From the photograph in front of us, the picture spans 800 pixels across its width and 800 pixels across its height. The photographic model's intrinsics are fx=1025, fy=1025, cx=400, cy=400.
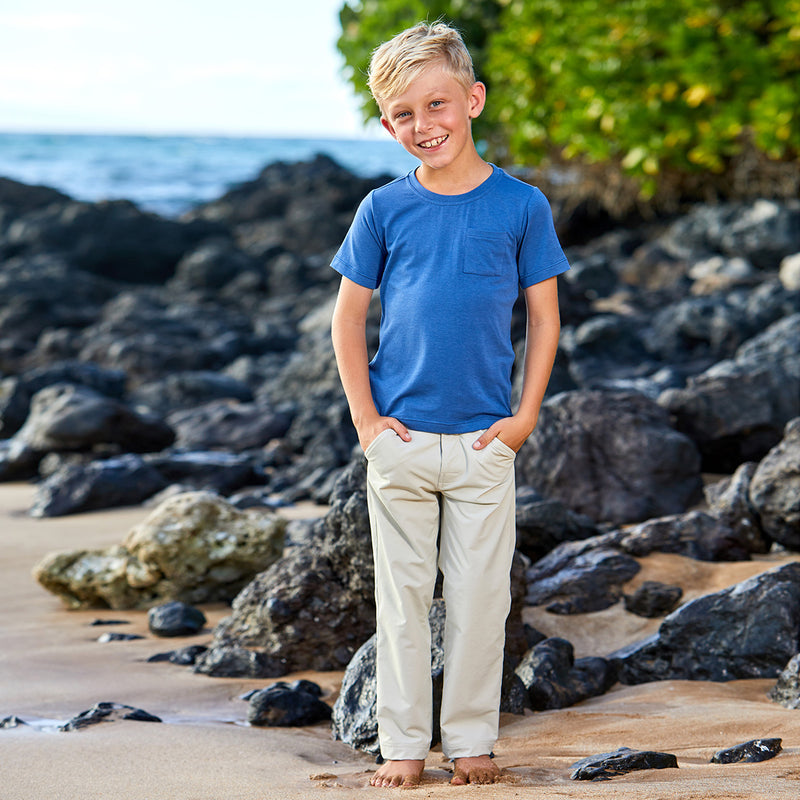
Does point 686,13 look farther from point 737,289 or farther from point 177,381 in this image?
point 177,381

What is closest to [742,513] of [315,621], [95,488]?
[315,621]

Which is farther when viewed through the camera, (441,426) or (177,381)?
(177,381)

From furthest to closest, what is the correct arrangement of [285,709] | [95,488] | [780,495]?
[95,488], [780,495], [285,709]

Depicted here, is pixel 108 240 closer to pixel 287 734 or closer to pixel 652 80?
pixel 652 80

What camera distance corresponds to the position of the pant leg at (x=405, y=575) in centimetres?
256

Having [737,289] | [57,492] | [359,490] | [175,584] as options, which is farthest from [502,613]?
[737,289]

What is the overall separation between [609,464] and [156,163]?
174 feet

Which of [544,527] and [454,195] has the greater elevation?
[454,195]

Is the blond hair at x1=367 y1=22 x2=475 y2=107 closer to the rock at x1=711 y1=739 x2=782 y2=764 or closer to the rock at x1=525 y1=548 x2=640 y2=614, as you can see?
the rock at x1=711 y1=739 x2=782 y2=764

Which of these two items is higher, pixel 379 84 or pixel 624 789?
pixel 379 84

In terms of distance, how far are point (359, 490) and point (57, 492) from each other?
3.43 metres

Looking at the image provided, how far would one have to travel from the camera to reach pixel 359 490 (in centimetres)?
375

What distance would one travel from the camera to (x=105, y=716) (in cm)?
317

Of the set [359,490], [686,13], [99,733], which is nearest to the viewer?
[99,733]
